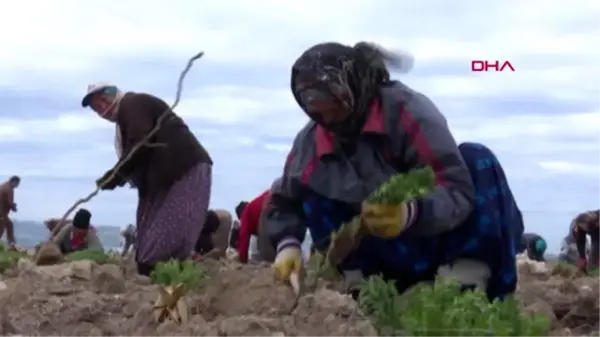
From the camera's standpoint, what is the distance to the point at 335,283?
3.47 metres

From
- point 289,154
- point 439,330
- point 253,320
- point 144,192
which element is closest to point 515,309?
point 439,330

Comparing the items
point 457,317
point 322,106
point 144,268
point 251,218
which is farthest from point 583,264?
point 457,317

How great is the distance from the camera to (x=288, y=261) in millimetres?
3498

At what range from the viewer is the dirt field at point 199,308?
3225 mm

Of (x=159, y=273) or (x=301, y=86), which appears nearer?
(x=301, y=86)

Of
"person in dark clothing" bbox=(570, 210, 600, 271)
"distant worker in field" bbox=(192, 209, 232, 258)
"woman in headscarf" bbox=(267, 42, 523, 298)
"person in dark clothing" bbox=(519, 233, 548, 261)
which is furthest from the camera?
"person in dark clothing" bbox=(519, 233, 548, 261)

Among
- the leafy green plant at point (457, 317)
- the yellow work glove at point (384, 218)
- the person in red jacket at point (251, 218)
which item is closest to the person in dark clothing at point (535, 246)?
the person in red jacket at point (251, 218)

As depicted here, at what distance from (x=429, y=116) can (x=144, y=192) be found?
2716mm

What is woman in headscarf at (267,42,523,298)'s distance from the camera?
333 cm

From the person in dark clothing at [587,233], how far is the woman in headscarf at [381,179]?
20.1 feet

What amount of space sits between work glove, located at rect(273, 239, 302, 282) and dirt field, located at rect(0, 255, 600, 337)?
0.04 meters

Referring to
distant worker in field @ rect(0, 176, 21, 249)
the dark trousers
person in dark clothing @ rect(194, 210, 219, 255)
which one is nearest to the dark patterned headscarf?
the dark trousers

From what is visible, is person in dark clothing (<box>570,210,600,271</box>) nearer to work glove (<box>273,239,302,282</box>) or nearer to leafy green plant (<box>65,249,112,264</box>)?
leafy green plant (<box>65,249,112,264</box>)

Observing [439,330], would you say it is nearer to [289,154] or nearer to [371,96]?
[371,96]
